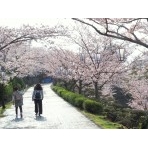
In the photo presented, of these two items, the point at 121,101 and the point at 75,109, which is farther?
the point at 121,101

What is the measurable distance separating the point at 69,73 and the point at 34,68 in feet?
19.4

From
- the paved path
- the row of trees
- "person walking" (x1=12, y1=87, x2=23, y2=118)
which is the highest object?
the row of trees

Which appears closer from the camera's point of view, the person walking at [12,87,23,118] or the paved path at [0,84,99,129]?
the paved path at [0,84,99,129]

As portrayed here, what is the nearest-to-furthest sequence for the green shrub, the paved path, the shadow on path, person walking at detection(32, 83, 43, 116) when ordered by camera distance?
1. the paved path
2. the shadow on path
3. person walking at detection(32, 83, 43, 116)
4. the green shrub

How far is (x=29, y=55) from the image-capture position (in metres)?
17.4

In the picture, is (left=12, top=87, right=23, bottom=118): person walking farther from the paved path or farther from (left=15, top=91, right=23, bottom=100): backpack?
the paved path

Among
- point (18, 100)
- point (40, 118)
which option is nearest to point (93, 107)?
point (40, 118)

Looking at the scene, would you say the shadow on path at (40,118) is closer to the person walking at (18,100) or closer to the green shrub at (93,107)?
the person walking at (18,100)

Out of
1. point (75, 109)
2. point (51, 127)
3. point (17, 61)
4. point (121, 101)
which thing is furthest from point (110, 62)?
point (121, 101)

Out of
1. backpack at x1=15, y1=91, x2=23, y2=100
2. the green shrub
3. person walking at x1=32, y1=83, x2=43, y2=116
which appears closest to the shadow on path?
person walking at x1=32, y1=83, x2=43, y2=116

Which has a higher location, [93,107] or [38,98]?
[38,98]

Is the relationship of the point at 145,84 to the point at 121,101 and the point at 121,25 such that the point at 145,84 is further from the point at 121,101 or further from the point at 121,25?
the point at 121,25

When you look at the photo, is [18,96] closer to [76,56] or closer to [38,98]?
[38,98]

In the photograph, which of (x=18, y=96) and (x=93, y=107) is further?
(x=93, y=107)
